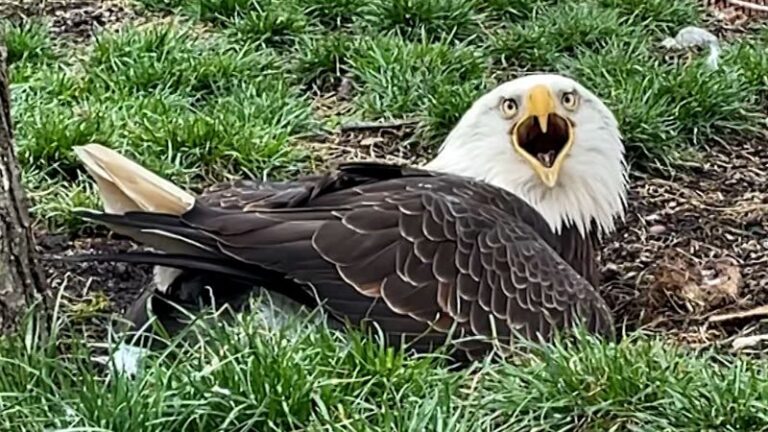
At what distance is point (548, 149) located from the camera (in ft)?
16.7

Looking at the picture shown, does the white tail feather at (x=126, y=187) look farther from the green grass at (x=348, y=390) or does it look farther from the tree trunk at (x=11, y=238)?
the green grass at (x=348, y=390)

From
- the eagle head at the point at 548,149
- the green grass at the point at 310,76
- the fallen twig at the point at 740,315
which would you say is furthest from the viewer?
the green grass at the point at 310,76

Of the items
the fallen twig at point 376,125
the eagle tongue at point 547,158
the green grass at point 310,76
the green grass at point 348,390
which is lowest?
the fallen twig at point 376,125

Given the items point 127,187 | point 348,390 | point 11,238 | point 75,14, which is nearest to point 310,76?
point 75,14

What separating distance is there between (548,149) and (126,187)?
1.56 m

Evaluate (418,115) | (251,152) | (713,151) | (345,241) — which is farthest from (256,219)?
(713,151)

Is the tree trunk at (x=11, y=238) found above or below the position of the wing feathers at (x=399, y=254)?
above

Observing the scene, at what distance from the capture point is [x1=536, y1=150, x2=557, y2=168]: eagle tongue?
4973 mm

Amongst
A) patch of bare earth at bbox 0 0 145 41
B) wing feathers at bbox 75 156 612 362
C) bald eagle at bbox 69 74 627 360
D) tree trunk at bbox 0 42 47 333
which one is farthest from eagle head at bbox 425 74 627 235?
patch of bare earth at bbox 0 0 145 41

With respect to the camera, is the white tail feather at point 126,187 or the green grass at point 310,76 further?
the green grass at point 310,76

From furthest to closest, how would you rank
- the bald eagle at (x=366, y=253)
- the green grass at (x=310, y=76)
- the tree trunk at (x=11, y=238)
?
the green grass at (x=310, y=76)
the bald eagle at (x=366, y=253)
the tree trunk at (x=11, y=238)

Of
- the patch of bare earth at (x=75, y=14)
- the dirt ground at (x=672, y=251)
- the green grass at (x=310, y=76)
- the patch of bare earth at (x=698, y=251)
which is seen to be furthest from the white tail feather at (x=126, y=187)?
the patch of bare earth at (x=75, y=14)

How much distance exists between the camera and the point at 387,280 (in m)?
4.17

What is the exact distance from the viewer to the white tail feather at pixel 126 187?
412 cm
